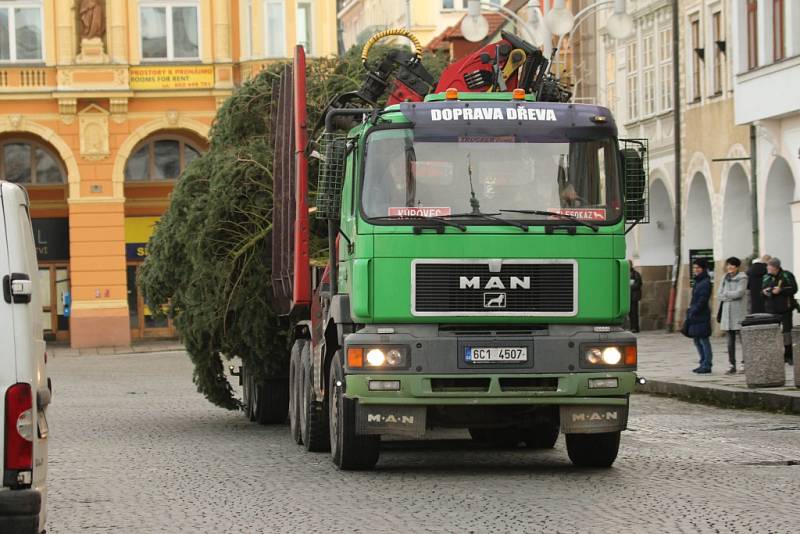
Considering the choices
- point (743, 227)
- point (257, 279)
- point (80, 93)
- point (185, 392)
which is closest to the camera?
point (257, 279)

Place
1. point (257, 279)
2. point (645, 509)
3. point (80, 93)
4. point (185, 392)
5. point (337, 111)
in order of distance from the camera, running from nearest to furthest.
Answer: point (645, 509) < point (337, 111) < point (257, 279) < point (185, 392) < point (80, 93)

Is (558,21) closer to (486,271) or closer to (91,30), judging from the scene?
(486,271)

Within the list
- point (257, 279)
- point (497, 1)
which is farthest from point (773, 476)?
point (497, 1)

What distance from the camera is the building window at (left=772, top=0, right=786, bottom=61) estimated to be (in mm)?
36219

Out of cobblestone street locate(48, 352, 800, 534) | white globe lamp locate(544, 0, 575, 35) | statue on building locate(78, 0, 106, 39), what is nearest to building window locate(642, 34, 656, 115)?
white globe lamp locate(544, 0, 575, 35)

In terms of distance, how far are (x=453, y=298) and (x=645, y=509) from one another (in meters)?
2.93

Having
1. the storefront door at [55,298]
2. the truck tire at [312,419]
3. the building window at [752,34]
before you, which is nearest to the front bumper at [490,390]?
the truck tire at [312,419]

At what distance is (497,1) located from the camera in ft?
243

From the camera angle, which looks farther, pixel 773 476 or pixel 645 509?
pixel 773 476

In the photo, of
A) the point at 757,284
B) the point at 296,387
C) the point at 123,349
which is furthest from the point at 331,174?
the point at 123,349

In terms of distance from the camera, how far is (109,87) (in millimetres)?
51688

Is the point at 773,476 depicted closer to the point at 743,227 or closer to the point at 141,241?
the point at 743,227

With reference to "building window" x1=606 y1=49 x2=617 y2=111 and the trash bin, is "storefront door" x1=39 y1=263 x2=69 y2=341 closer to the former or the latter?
"building window" x1=606 y1=49 x2=617 y2=111

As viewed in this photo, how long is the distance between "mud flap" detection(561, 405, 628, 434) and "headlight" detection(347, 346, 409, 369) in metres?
1.33
